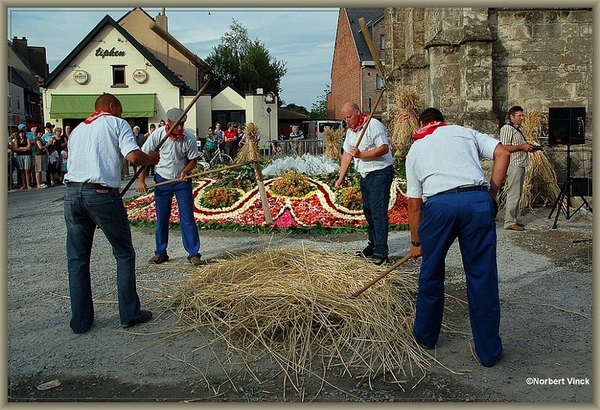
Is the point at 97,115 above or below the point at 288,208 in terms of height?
above

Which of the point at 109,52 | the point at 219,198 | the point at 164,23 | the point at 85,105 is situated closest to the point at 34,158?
the point at 164,23

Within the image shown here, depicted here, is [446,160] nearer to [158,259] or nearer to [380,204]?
[380,204]

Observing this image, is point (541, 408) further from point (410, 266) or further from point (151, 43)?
point (151, 43)

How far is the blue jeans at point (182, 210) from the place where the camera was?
7.71 m

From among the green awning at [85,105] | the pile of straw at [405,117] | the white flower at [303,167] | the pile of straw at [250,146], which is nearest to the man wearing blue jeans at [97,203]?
the white flower at [303,167]

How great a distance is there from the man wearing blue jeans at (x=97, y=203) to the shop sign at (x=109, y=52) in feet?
110

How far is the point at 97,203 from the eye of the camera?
16.8 ft

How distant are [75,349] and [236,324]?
1.32 metres

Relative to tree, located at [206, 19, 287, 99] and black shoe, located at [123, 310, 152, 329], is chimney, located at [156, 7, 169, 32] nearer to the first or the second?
black shoe, located at [123, 310, 152, 329]

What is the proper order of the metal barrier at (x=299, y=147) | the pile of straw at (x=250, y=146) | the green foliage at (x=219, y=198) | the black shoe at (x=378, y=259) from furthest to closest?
the metal barrier at (x=299, y=147) < the pile of straw at (x=250, y=146) < the green foliage at (x=219, y=198) < the black shoe at (x=378, y=259)

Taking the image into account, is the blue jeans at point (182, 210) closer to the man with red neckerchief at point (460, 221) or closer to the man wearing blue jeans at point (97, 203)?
the man wearing blue jeans at point (97, 203)

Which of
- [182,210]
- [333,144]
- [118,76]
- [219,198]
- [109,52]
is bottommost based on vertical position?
[219,198]

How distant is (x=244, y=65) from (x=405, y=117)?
41010mm

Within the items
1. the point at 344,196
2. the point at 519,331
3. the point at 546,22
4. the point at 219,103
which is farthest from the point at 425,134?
the point at 219,103
